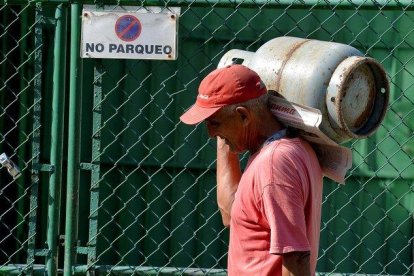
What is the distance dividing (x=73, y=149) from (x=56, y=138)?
0.10m

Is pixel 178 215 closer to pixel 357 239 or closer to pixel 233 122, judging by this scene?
pixel 357 239

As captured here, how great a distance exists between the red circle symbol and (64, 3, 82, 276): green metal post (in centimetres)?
20

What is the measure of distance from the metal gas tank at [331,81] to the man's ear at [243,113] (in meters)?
0.16

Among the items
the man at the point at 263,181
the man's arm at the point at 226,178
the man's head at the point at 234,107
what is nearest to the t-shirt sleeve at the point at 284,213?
the man at the point at 263,181

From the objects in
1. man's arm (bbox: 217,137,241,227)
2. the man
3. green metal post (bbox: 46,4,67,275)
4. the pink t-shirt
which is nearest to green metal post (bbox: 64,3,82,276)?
green metal post (bbox: 46,4,67,275)

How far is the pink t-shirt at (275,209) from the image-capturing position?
122 inches

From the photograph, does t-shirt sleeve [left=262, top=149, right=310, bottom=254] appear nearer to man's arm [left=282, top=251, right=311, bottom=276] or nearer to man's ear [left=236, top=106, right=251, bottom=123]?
man's arm [left=282, top=251, right=311, bottom=276]

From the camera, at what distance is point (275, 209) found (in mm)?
3102

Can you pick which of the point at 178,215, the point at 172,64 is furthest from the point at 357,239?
the point at 172,64

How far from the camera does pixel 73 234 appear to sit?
4.42 metres

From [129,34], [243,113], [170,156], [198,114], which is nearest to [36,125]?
[129,34]

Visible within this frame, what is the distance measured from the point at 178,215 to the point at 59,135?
2129 millimetres

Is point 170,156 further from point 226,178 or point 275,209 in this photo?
point 275,209

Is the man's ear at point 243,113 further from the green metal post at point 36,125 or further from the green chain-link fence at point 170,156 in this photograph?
the green chain-link fence at point 170,156
